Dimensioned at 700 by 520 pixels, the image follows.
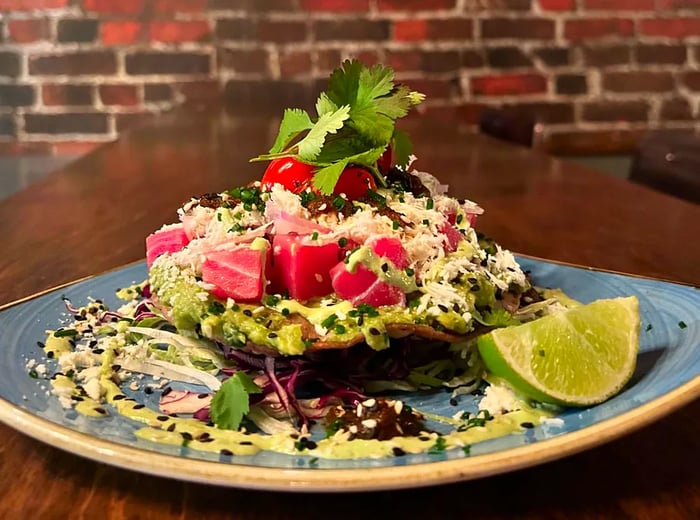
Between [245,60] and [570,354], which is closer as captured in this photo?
[570,354]

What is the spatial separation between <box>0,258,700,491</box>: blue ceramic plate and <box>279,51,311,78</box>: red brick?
145 inches

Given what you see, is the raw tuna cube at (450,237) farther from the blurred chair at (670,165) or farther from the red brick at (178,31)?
the red brick at (178,31)

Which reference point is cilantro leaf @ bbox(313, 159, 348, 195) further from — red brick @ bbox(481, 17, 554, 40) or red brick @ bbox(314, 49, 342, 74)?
red brick @ bbox(481, 17, 554, 40)

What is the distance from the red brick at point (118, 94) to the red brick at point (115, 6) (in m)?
0.43

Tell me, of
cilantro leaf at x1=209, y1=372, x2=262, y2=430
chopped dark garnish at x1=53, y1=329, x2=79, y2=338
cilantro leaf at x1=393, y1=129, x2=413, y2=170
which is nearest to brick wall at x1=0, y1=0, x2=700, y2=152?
cilantro leaf at x1=393, y1=129, x2=413, y2=170

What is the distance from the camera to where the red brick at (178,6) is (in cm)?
455

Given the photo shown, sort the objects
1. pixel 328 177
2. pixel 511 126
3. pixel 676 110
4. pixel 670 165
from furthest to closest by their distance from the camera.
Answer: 1. pixel 676 110
2. pixel 511 126
3. pixel 670 165
4. pixel 328 177

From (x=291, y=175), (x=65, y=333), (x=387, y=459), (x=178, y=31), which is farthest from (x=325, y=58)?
(x=387, y=459)

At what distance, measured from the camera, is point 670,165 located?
3.09 m

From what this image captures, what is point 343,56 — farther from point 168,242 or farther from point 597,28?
point 168,242

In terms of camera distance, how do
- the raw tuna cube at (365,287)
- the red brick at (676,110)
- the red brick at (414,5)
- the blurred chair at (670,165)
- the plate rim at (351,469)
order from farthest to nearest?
the red brick at (676,110), the red brick at (414,5), the blurred chair at (670,165), the raw tuna cube at (365,287), the plate rim at (351,469)

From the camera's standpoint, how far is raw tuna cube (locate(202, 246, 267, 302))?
1.15 metres

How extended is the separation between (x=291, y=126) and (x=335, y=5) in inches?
135

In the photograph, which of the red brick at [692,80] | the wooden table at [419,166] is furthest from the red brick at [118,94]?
the red brick at [692,80]
